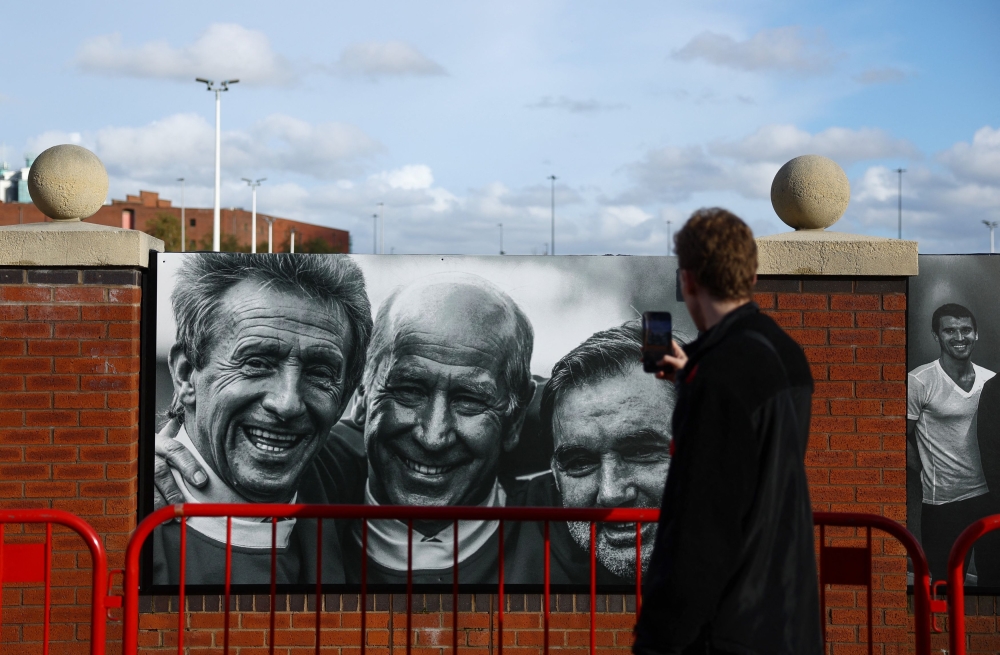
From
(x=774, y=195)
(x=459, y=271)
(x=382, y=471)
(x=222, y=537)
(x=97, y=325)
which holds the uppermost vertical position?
(x=774, y=195)

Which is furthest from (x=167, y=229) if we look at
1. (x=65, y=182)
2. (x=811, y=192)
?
(x=811, y=192)

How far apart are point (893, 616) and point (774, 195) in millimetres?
2542

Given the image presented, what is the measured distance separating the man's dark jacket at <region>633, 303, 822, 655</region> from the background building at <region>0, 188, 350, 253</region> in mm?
81898

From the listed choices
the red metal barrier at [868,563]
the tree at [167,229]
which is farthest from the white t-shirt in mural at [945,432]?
the tree at [167,229]

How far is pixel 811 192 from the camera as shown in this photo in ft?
17.9

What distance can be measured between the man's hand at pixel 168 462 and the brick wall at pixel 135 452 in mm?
159

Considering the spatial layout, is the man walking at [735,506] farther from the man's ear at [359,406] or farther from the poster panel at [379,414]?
the man's ear at [359,406]

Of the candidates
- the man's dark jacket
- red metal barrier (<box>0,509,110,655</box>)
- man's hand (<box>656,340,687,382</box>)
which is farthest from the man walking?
red metal barrier (<box>0,509,110,655</box>)

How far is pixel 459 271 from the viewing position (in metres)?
5.46

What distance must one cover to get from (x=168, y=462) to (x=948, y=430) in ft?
15.3

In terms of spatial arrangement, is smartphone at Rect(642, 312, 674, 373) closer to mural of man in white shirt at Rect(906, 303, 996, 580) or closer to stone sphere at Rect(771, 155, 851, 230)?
stone sphere at Rect(771, 155, 851, 230)

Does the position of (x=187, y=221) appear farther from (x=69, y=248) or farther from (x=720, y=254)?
(x=720, y=254)

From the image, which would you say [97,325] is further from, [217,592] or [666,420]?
[666,420]

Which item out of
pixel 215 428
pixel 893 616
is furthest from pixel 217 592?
pixel 893 616
